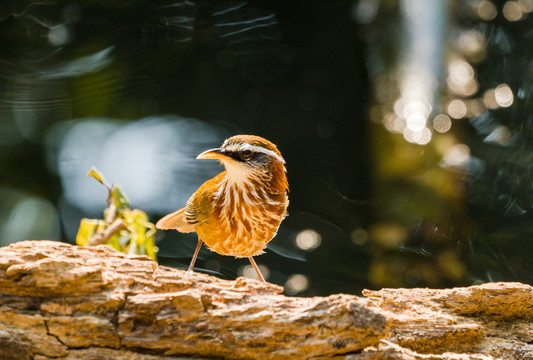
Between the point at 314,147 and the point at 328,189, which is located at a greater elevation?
the point at 314,147

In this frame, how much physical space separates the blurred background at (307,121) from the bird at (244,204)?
2.76 feet

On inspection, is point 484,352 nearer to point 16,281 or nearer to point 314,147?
point 16,281

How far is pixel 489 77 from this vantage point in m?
2.79

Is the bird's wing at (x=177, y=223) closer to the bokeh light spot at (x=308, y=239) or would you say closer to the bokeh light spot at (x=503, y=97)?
the bokeh light spot at (x=308, y=239)

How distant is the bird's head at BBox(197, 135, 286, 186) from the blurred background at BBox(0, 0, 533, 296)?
90cm

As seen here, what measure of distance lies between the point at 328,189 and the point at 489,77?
1.05 m

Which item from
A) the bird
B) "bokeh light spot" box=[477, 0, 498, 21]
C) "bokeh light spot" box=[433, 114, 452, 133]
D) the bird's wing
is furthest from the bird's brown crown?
"bokeh light spot" box=[477, 0, 498, 21]

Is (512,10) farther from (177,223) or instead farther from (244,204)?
(177,223)

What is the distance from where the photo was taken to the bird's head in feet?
5.59

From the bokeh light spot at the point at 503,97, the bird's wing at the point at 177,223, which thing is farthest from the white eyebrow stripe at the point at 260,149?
the bokeh light spot at the point at 503,97

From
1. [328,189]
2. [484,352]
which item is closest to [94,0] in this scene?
[328,189]

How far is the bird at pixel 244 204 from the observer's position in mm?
1775

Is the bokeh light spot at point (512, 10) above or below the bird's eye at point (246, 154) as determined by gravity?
above

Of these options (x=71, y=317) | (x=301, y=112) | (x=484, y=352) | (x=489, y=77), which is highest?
(x=489, y=77)
